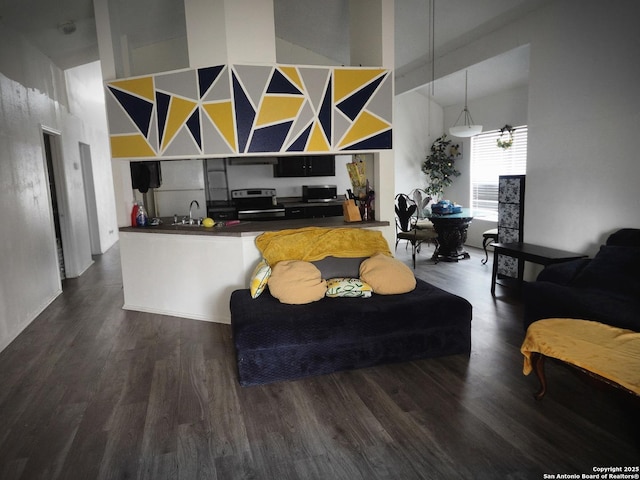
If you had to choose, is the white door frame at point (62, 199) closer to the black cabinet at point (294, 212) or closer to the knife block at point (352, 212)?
the black cabinet at point (294, 212)

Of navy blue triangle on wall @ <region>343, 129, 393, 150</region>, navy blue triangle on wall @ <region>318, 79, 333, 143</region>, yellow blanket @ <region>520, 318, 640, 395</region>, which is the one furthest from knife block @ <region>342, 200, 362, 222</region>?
yellow blanket @ <region>520, 318, 640, 395</region>

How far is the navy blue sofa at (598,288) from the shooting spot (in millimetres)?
2816

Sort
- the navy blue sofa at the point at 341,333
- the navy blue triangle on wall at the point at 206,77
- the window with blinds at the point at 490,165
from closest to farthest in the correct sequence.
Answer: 1. the navy blue sofa at the point at 341,333
2. the navy blue triangle on wall at the point at 206,77
3. the window with blinds at the point at 490,165

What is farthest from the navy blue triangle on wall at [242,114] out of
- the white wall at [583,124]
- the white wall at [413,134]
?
the white wall at [413,134]

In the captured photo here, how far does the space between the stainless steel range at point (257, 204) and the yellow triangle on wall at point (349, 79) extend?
2798mm

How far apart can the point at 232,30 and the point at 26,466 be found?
11.1 feet

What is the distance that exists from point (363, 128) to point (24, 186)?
354 centimetres

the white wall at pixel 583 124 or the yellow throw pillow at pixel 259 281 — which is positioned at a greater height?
the white wall at pixel 583 124

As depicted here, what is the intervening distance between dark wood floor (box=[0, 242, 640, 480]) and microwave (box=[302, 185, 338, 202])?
3.87 meters

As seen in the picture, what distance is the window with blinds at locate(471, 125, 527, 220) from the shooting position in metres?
6.32

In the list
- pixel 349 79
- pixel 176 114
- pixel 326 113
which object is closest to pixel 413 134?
pixel 349 79

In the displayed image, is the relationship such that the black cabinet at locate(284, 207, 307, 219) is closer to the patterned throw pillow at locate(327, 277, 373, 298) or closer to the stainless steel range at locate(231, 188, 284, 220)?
the stainless steel range at locate(231, 188, 284, 220)

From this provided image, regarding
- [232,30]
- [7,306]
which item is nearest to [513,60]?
[232,30]

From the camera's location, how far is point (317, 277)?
123 inches
